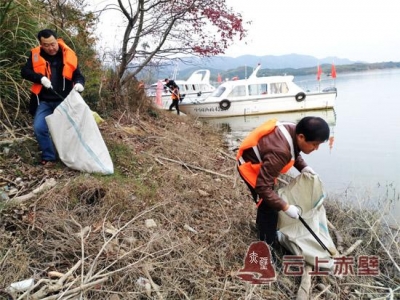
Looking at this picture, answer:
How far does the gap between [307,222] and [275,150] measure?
0.78 m

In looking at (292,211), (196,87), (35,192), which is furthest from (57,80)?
(196,87)

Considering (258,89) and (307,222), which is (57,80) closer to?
(307,222)

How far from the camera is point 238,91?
586 inches

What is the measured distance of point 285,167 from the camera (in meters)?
2.63

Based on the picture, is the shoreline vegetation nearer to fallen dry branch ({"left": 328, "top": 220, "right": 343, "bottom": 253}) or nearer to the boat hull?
fallen dry branch ({"left": 328, "top": 220, "right": 343, "bottom": 253})

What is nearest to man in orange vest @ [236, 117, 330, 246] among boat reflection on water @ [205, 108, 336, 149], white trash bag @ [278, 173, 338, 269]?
white trash bag @ [278, 173, 338, 269]

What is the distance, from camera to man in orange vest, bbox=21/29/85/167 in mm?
3410

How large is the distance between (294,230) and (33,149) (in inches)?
114

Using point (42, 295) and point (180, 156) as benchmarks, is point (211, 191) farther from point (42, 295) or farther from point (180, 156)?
point (42, 295)

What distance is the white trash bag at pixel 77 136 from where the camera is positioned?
3.38 metres

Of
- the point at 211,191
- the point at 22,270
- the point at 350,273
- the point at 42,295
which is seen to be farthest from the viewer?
the point at 211,191

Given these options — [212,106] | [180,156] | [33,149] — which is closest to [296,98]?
[212,106]

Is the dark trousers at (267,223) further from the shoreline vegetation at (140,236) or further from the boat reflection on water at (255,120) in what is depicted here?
the boat reflection on water at (255,120)

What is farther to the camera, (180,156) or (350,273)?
(180,156)
